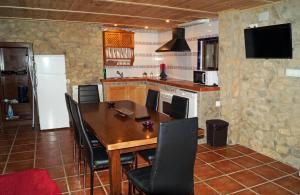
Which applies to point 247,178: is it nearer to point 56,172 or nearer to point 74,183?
point 74,183

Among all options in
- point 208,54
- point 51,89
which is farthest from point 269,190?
point 51,89

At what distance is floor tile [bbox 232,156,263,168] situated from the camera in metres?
3.44

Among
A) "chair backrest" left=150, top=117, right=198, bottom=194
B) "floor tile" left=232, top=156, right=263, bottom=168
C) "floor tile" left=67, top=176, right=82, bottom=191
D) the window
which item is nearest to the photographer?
"chair backrest" left=150, top=117, right=198, bottom=194

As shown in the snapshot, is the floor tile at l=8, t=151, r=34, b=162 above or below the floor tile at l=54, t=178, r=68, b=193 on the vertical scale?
above

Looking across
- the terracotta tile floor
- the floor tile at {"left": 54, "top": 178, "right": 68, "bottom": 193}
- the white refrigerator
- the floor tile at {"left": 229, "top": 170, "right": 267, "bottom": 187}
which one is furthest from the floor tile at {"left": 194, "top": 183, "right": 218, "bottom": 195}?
the white refrigerator

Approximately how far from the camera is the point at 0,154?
383cm

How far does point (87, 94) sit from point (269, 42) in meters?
3.03

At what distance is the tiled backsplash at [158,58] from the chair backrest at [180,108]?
7.63 feet

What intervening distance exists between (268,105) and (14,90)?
523 centimetres

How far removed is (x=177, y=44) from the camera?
525 cm

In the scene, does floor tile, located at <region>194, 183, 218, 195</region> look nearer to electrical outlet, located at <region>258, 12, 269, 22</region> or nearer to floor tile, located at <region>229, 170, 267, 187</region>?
floor tile, located at <region>229, 170, 267, 187</region>

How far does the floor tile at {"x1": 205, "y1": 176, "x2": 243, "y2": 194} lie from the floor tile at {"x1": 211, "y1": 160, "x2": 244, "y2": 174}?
0.71 ft

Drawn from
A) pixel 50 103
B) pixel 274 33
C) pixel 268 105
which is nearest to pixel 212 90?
pixel 268 105

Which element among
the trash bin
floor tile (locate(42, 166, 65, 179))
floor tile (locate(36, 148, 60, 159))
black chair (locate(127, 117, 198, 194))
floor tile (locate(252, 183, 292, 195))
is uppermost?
black chair (locate(127, 117, 198, 194))
